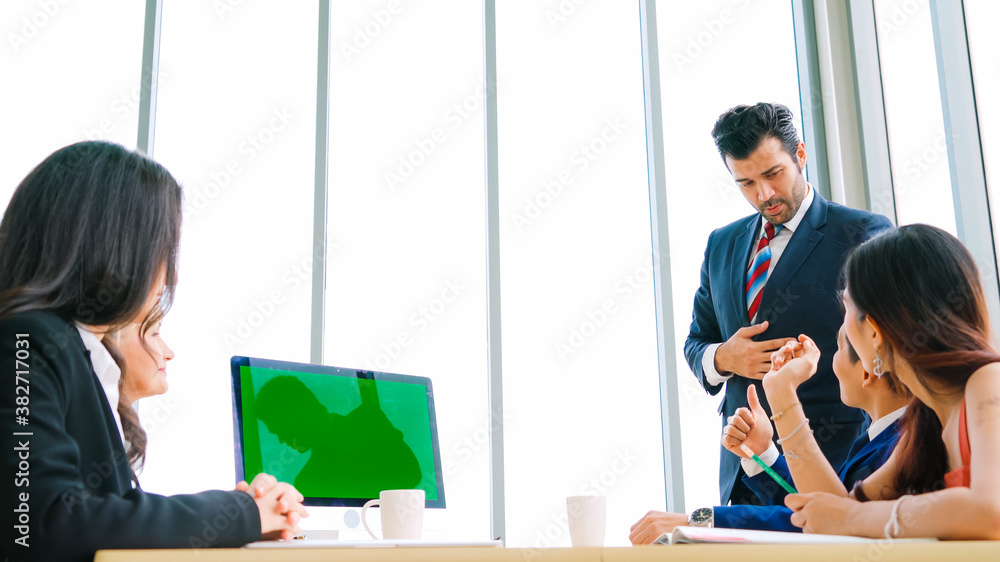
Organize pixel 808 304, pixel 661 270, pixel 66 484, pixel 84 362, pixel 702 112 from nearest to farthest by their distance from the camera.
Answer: pixel 66 484, pixel 84 362, pixel 808 304, pixel 661 270, pixel 702 112

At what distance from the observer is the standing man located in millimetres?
2172

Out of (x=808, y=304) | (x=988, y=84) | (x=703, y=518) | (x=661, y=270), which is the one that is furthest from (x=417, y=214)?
(x=703, y=518)

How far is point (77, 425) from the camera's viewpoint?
1.02m

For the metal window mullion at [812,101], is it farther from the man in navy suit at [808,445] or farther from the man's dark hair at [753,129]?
the man in navy suit at [808,445]

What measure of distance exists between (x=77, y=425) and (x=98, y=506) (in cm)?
18

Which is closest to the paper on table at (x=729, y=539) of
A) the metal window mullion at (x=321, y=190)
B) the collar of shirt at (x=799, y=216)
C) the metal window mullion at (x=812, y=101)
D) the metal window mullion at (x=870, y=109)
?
the collar of shirt at (x=799, y=216)

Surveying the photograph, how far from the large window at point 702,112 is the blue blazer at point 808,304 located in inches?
42.7

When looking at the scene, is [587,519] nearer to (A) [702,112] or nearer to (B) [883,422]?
(B) [883,422]

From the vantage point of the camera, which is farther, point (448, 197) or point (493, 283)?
point (448, 197)

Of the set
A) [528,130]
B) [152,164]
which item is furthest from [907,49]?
[152,164]

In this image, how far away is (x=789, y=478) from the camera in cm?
164

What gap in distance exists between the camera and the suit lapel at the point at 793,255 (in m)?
2.29

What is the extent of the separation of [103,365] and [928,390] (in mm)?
1174

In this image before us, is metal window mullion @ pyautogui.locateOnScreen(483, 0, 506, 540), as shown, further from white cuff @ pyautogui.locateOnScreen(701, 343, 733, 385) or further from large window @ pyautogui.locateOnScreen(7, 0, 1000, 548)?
white cuff @ pyautogui.locateOnScreen(701, 343, 733, 385)
